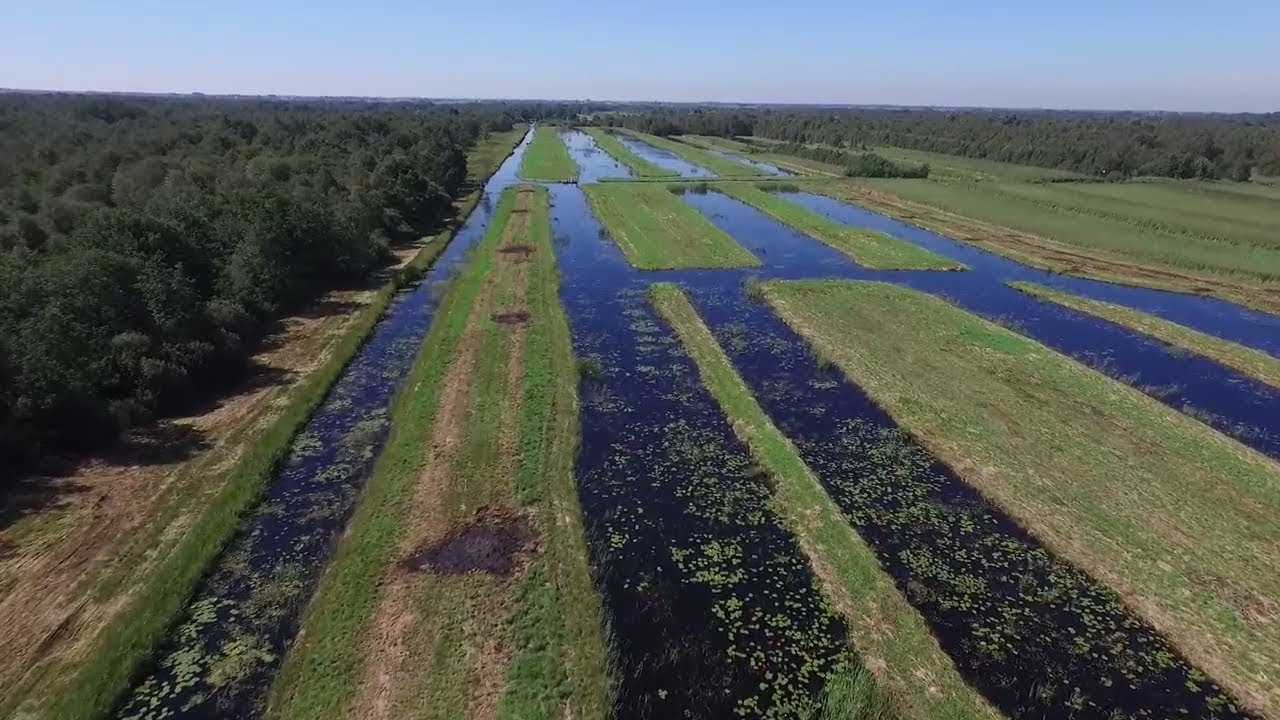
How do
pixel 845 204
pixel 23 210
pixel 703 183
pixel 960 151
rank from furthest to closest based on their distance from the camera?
pixel 960 151 → pixel 703 183 → pixel 845 204 → pixel 23 210

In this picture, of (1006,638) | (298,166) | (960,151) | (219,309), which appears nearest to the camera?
(1006,638)

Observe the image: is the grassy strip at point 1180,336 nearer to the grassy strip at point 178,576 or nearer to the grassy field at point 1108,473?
the grassy field at point 1108,473

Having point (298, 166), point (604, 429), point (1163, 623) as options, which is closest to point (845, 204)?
point (298, 166)

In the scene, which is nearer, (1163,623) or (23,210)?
(1163,623)

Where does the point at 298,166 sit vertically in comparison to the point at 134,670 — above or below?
above

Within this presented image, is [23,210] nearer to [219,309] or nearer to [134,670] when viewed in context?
[219,309]

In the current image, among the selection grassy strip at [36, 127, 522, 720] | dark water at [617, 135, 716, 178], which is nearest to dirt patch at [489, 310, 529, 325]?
grassy strip at [36, 127, 522, 720]

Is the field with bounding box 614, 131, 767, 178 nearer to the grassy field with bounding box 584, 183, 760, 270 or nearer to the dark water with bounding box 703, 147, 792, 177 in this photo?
the dark water with bounding box 703, 147, 792, 177

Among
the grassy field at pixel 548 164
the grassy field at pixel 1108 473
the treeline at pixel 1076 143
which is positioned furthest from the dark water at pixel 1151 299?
the treeline at pixel 1076 143
